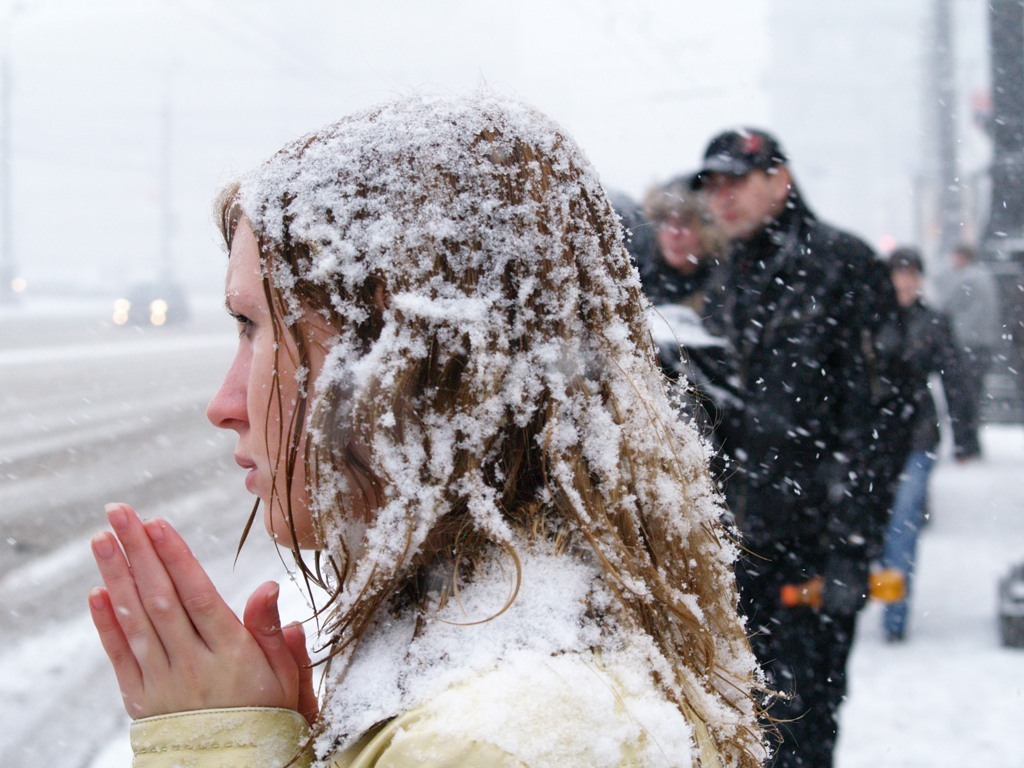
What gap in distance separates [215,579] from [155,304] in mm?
30370

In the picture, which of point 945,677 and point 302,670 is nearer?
point 302,670

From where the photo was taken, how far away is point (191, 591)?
996 mm

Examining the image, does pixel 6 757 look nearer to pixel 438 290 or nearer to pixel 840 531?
pixel 840 531

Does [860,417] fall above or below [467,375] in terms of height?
below

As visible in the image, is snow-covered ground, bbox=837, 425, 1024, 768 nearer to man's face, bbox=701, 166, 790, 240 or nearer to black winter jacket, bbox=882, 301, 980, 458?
black winter jacket, bbox=882, 301, 980, 458

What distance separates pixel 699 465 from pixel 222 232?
0.70 m

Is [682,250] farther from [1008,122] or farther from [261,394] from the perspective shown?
[1008,122]

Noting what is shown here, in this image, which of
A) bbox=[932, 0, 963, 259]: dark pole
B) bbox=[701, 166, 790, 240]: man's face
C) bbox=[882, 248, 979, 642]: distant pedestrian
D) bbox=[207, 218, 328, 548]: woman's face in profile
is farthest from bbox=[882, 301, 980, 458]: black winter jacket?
bbox=[932, 0, 963, 259]: dark pole

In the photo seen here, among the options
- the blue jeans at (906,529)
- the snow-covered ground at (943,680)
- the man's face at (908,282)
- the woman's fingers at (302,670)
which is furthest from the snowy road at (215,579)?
the woman's fingers at (302,670)

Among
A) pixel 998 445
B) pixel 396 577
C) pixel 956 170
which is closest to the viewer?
pixel 396 577

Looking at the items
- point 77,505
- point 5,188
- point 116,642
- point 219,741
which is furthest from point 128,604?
point 5,188

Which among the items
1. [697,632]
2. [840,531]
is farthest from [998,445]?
[697,632]

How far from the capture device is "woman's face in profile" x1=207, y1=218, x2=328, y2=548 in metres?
1.09

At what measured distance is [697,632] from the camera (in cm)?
105
